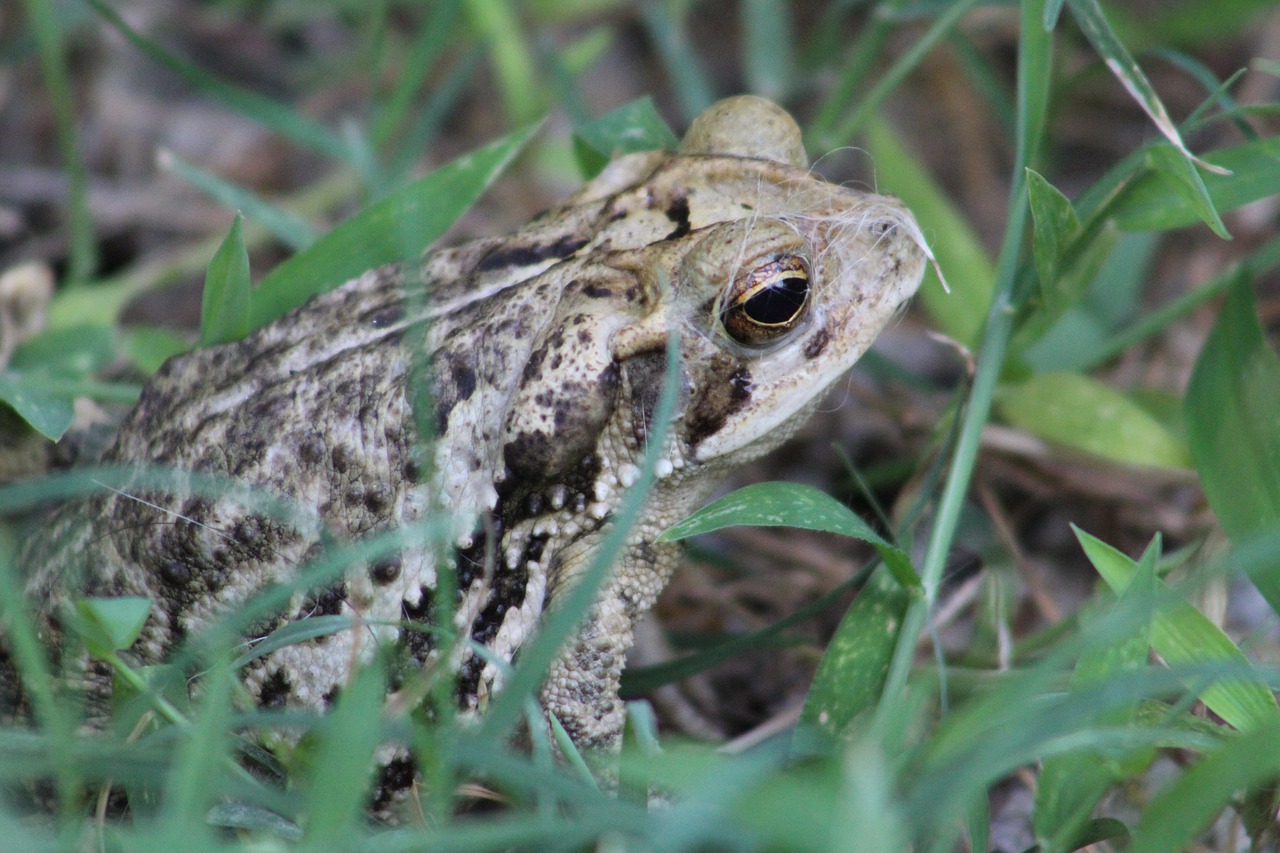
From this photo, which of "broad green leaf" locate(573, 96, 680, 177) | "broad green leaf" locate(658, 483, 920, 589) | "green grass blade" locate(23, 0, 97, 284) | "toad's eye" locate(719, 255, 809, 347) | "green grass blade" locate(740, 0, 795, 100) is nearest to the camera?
"broad green leaf" locate(658, 483, 920, 589)

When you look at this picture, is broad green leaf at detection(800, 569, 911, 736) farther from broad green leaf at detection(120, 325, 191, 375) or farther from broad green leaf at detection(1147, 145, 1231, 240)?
broad green leaf at detection(120, 325, 191, 375)

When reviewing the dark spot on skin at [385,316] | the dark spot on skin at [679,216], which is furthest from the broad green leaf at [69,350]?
the dark spot on skin at [679,216]

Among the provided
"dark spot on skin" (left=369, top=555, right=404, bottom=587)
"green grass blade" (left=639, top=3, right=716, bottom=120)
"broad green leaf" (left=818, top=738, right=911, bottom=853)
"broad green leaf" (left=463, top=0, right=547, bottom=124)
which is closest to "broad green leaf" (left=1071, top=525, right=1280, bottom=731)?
"broad green leaf" (left=818, top=738, right=911, bottom=853)

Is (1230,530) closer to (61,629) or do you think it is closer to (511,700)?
(511,700)

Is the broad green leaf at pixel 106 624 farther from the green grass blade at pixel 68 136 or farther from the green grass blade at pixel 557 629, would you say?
the green grass blade at pixel 68 136

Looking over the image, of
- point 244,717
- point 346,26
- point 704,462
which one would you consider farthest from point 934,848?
point 346,26

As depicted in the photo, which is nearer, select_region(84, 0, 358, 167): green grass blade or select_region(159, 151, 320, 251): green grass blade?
select_region(159, 151, 320, 251): green grass blade
